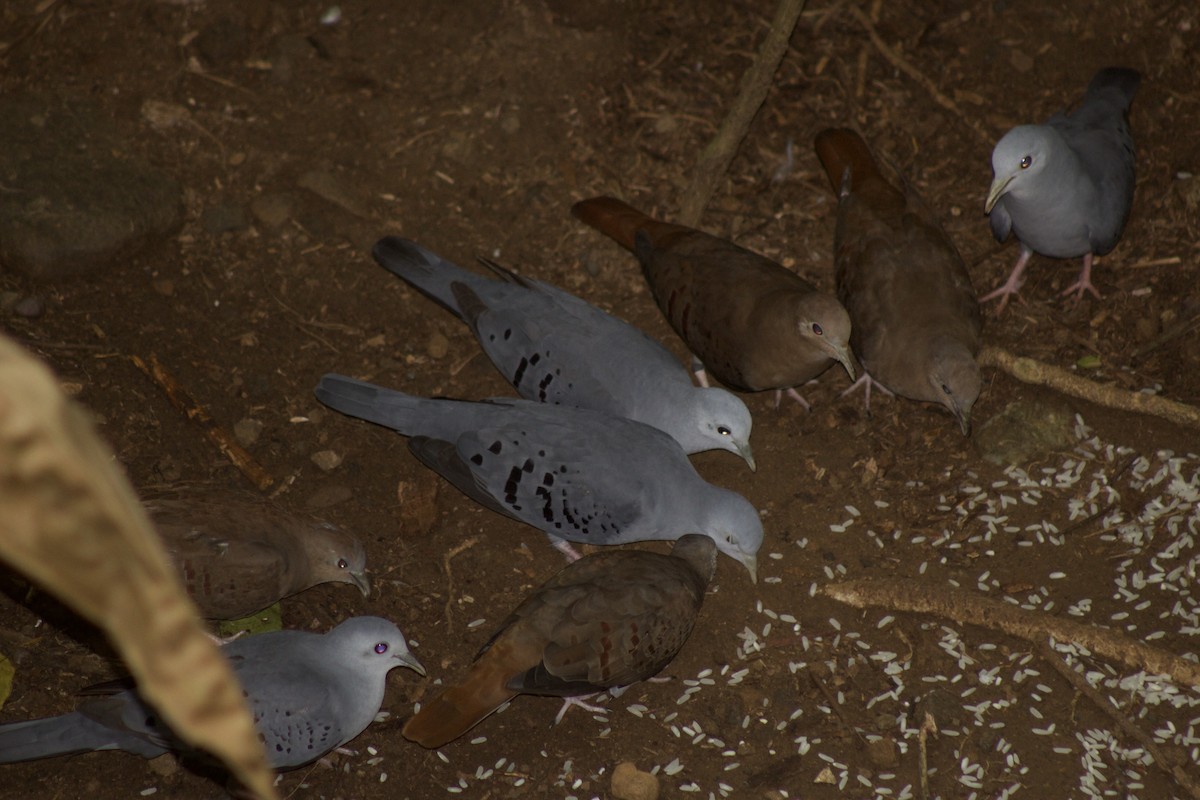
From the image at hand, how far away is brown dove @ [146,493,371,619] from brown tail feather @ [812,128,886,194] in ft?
9.69

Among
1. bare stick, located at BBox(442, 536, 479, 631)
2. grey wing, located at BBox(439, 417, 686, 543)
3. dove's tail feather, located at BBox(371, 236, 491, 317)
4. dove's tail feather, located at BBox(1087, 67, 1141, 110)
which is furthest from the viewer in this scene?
dove's tail feather, located at BBox(1087, 67, 1141, 110)

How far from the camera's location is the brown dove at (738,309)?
452 centimetres

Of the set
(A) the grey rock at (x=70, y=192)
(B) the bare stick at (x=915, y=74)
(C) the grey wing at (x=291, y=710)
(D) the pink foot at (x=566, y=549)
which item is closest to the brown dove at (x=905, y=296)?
(B) the bare stick at (x=915, y=74)

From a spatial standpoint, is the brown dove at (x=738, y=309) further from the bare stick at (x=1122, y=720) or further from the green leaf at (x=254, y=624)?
the green leaf at (x=254, y=624)

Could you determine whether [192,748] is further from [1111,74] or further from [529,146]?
[1111,74]

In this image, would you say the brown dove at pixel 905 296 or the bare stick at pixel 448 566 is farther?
the brown dove at pixel 905 296

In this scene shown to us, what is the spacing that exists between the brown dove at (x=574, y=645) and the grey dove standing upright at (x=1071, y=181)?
2.44m

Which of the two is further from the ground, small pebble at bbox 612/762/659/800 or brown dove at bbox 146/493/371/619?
brown dove at bbox 146/493/371/619

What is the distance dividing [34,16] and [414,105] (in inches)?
83.4

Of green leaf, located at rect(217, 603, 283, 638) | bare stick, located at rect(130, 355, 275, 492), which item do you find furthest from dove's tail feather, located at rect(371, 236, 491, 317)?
green leaf, located at rect(217, 603, 283, 638)

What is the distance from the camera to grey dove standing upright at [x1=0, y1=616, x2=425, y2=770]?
3543mm

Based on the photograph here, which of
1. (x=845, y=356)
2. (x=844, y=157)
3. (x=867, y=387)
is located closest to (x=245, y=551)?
(x=845, y=356)

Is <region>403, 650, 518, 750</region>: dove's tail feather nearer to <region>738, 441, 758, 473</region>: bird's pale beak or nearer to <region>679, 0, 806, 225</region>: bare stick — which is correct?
<region>738, 441, 758, 473</region>: bird's pale beak

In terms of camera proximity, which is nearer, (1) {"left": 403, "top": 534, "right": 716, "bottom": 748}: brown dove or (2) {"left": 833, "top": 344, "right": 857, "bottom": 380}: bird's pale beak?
(1) {"left": 403, "top": 534, "right": 716, "bottom": 748}: brown dove
